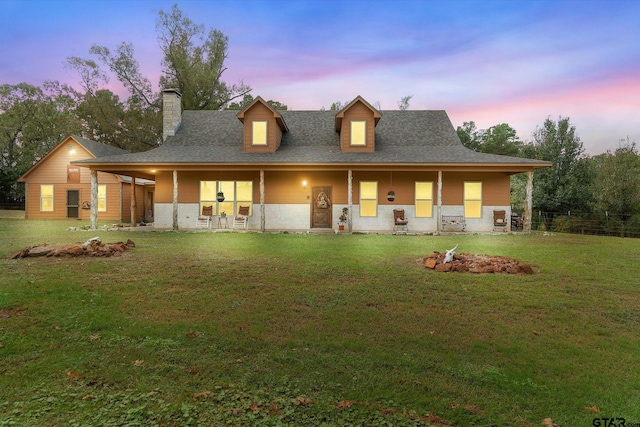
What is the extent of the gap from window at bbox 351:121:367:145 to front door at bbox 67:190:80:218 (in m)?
19.0

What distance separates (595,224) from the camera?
18.2m

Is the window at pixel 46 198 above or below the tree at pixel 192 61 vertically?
below

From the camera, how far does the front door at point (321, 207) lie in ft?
52.0

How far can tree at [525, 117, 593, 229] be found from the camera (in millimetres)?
21734

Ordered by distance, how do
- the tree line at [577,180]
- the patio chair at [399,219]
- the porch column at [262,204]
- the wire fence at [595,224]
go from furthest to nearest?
the tree line at [577,180], the wire fence at [595,224], the patio chair at [399,219], the porch column at [262,204]

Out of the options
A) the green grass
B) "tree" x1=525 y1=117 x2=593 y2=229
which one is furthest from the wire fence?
A: the green grass

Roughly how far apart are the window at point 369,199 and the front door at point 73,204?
19227 mm

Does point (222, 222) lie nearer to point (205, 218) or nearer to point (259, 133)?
point (205, 218)

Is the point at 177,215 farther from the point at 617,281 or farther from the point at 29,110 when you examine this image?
the point at 29,110

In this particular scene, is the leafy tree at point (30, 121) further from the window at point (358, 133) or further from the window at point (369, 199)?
the window at point (369, 199)

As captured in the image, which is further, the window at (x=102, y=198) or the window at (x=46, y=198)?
the window at (x=46, y=198)

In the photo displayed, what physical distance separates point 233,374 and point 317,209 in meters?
13.1

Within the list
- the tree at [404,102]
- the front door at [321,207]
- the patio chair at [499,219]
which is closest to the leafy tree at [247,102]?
the tree at [404,102]

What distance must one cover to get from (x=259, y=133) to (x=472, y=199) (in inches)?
408
